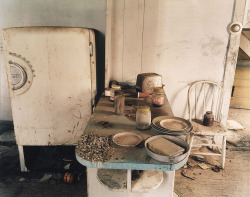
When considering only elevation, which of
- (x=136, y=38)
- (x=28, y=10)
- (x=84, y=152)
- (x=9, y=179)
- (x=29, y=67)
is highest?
(x=28, y=10)

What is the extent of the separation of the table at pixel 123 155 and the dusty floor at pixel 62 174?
874 mm

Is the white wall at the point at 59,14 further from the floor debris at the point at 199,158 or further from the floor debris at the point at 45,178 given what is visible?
the floor debris at the point at 199,158

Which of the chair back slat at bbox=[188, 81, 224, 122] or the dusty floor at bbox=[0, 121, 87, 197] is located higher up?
the chair back slat at bbox=[188, 81, 224, 122]

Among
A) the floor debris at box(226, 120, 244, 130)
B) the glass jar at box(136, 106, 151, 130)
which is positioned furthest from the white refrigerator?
the floor debris at box(226, 120, 244, 130)

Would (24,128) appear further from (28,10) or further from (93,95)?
(28,10)

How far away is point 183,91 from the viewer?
2939 millimetres

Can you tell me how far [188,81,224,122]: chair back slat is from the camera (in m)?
2.87

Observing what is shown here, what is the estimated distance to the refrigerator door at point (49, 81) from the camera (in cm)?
219

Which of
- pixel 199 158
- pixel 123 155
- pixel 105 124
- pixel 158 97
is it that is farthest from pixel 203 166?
pixel 123 155

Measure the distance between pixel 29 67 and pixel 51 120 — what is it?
2.11 ft

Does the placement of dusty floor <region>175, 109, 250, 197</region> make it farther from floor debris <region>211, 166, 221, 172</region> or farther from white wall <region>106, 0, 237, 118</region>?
→ white wall <region>106, 0, 237, 118</region>

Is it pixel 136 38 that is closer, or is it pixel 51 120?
pixel 51 120

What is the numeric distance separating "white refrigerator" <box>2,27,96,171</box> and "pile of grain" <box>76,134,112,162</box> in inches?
41.2

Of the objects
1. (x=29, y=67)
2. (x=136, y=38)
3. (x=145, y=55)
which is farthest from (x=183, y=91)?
(x=29, y=67)
